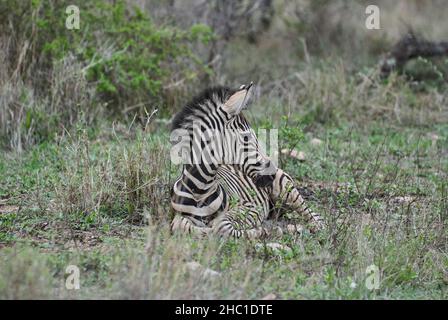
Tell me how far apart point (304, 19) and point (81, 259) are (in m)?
10.5

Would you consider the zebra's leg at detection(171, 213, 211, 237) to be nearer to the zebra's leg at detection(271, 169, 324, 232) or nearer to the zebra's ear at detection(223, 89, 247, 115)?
the zebra's ear at detection(223, 89, 247, 115)

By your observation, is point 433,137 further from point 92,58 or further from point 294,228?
point 92,58

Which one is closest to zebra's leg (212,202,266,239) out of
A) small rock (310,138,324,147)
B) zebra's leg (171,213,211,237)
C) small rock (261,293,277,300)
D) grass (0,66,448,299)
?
zebra's leg (171,213,211,237)

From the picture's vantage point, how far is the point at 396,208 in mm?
8133

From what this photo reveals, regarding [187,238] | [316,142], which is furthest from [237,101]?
[316,142]

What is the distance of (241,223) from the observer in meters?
7.24

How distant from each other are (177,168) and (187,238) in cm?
209

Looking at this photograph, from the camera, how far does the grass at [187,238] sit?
5.54 m

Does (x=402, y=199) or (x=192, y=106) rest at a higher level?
(x=192, y=106)

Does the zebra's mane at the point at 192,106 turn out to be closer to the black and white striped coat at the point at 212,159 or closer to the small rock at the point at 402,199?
the black and white striped coat at the point at 212,159

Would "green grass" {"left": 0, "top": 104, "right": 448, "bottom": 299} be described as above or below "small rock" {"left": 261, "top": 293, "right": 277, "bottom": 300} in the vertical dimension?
above

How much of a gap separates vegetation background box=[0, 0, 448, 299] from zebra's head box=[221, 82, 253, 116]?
32.6 inches

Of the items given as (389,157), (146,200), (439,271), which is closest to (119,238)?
(146,200)

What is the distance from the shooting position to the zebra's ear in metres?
6.91
